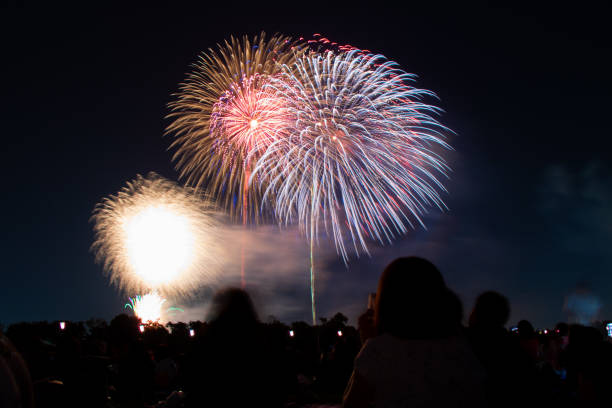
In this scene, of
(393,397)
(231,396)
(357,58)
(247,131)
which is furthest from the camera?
(247,131)

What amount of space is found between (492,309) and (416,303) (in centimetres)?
194

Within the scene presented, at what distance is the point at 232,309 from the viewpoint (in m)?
3.91

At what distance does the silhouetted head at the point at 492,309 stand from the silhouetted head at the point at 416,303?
1.47 m

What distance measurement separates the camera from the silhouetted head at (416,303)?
3.01m

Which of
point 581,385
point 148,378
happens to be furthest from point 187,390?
point 148,378

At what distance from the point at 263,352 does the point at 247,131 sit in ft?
60.4

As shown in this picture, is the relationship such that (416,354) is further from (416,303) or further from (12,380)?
(12,380)

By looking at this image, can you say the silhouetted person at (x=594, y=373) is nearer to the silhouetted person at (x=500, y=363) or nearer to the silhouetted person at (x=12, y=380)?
the silhouetted person at (x=500, y=363)

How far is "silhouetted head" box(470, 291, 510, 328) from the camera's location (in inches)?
175

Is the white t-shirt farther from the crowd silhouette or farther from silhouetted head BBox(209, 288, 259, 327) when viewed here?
silhouetted head BBox(209, 288, 259, 327)

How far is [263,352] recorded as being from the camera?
391cm

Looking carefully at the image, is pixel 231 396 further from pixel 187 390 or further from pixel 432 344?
pixel 432 344

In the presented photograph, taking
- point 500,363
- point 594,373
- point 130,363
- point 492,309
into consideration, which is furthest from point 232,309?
point 130,363

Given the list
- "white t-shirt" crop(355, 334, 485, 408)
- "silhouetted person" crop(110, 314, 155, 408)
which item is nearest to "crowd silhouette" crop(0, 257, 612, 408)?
"white t-shirt" crop(355, 334, 485, 408)
